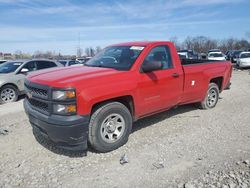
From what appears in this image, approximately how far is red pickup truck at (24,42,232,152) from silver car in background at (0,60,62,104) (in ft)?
15.6

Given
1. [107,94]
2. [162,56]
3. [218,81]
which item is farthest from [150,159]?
[218,81]

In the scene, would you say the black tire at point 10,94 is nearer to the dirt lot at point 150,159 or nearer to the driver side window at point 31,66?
the driver side window at point 31,66

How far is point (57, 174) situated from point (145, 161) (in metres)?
1.37

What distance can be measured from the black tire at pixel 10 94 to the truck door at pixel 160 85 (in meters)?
6.16

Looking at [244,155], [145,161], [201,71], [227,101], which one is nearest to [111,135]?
[145,161]

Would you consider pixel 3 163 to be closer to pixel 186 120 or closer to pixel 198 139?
pixel 198 139

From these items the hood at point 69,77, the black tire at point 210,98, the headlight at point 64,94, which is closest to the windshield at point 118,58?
the hood at point 69,77

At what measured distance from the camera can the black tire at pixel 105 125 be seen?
399cm

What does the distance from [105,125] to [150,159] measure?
943mm

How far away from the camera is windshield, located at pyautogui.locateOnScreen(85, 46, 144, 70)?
15.4 feet

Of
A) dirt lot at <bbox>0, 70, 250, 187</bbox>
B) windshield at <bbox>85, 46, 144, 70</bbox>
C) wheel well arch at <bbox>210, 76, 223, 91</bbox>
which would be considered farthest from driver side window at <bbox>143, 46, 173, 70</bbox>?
wheel well arch at <bbox>210, 76, 223, 91</bbox>

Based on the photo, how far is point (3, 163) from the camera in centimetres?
396

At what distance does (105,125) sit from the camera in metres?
4.18

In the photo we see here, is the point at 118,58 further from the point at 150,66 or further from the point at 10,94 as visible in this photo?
the point at 10,94
